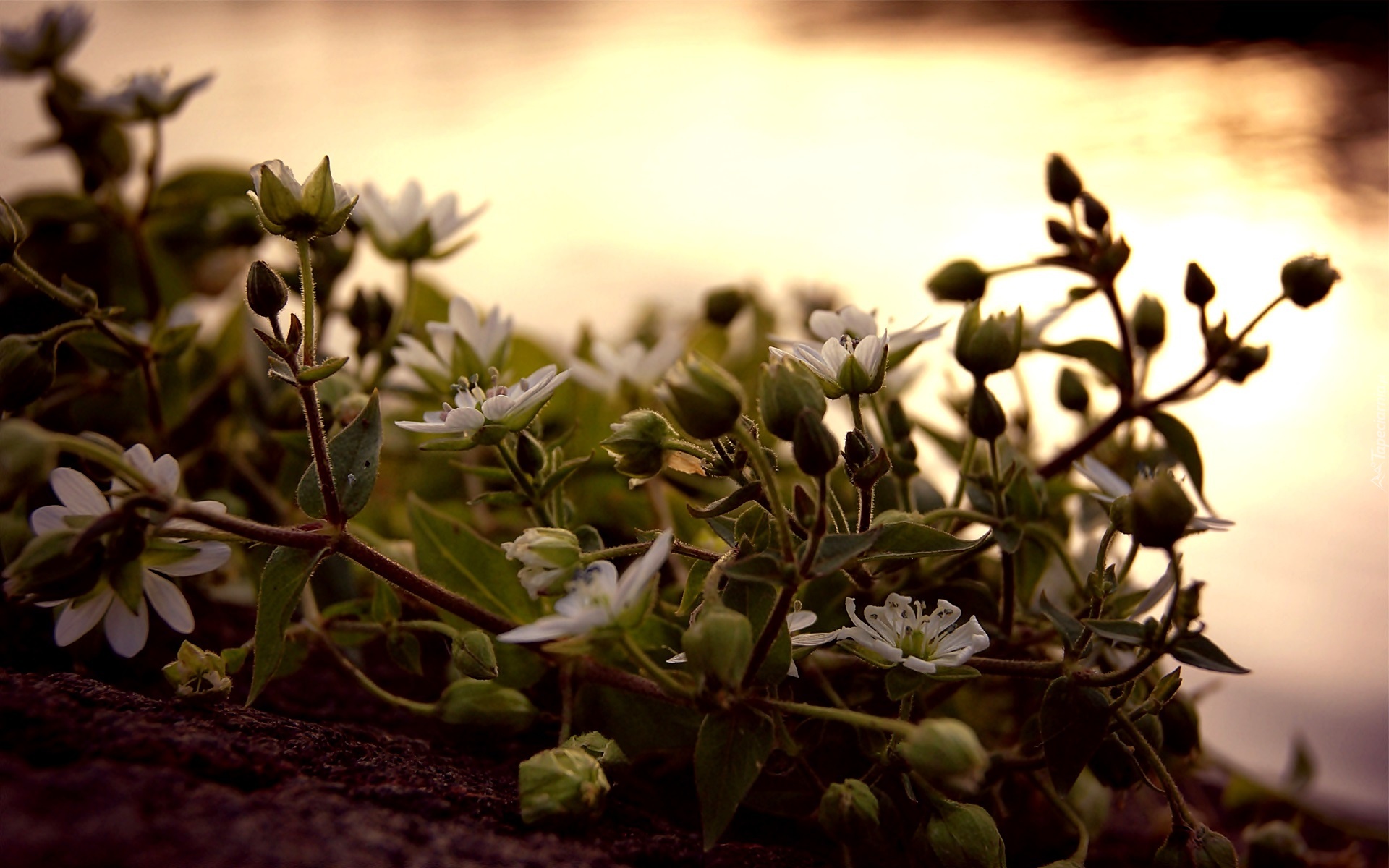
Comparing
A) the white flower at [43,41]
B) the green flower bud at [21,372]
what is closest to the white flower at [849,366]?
the green flower bud at [21,372]

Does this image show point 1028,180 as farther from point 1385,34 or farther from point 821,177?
point 1385,34

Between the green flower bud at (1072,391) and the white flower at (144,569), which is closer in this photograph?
the white flower at (144,569)

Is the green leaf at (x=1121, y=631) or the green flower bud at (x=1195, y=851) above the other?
the green leaf at (x=1121, y=631)

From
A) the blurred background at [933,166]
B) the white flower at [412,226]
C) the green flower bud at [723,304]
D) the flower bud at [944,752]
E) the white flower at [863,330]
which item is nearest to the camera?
the flower bud at [944,752]

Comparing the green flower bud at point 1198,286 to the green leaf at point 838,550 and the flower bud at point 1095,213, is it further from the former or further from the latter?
the green leaf at point 838,550

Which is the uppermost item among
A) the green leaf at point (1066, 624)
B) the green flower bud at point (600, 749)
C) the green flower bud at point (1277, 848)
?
the green leaf at point (1066, 624)

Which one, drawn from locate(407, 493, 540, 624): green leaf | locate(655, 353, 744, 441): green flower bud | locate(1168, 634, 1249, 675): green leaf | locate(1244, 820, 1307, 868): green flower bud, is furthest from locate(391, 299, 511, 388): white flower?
locate(1244, 820, 1307, 868): green flower bud
